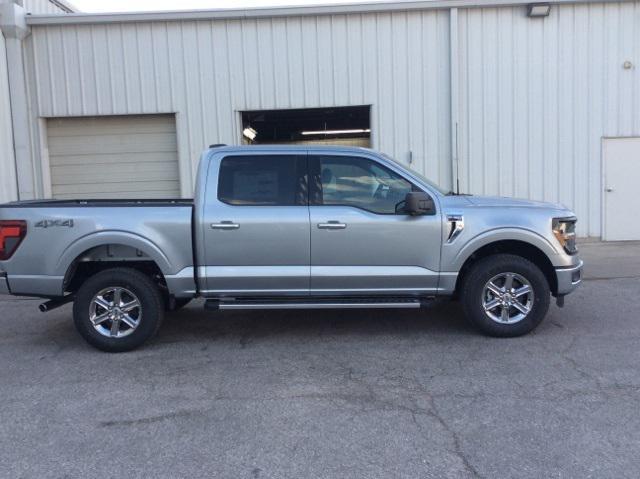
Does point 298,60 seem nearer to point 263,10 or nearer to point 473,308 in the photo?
point 263,10

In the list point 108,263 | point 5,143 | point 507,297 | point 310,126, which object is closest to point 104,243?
point 108,263

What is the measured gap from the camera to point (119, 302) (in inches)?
232

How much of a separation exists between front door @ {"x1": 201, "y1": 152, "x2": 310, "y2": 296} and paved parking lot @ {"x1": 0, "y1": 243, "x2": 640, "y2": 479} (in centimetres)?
67

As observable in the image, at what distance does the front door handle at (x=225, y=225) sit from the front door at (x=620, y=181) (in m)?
9.18

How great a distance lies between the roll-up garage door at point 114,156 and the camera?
1220 cm

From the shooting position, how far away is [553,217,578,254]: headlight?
5.95m

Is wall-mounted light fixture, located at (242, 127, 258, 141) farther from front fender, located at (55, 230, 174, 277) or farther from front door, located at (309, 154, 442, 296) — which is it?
front fender, located at (55, 230, 174, 277)

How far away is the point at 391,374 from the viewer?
16.8ft

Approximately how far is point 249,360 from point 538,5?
9526 millimetres

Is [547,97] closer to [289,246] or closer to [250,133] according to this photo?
[250,133]

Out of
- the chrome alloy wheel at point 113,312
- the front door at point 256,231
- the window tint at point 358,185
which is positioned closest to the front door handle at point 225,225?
the front door at point 256,231

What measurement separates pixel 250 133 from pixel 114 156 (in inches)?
125

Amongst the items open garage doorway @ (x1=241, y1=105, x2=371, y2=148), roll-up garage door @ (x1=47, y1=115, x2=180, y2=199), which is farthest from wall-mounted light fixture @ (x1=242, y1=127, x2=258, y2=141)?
roll-up garage door @ (x1=47, y1=115, x2=180, y2=199)


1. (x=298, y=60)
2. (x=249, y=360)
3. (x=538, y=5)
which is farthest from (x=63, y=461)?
(x=538, y=5)
